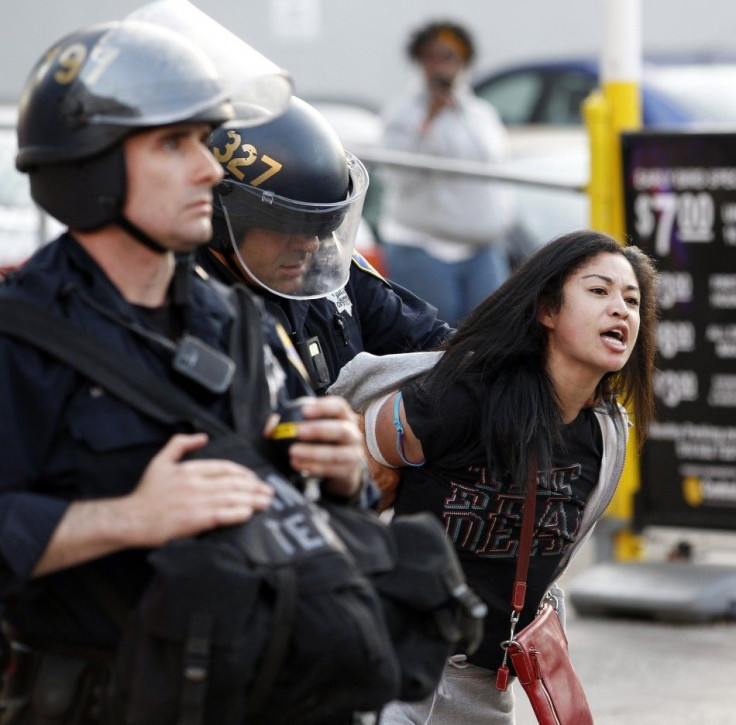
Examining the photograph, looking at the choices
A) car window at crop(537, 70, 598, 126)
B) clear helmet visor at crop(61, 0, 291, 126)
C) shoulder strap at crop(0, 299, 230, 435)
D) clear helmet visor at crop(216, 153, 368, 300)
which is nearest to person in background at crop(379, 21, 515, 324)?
car window at crop(537, 70, 598, 126)

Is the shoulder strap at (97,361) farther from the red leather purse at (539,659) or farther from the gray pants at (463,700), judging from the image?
the gray pants at (463,700)

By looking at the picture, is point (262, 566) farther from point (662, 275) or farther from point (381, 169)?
point (381, 169)

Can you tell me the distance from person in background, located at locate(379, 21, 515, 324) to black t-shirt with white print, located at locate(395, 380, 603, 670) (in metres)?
5.03

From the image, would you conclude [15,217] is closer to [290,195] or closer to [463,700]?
[290,195]

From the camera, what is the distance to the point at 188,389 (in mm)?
2385

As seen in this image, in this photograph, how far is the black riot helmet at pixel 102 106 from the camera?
2.33 metres

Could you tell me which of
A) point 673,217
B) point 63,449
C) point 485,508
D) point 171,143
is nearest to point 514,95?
point 673,217

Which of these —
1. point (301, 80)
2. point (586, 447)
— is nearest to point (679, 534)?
point (586, 447)

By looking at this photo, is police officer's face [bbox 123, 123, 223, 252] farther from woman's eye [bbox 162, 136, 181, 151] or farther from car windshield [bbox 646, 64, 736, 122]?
car windshield [bbox 646, 64, 736, 122]

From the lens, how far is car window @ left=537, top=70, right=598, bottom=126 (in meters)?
12.9

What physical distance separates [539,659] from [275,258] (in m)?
0.99

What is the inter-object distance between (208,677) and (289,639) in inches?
4.8

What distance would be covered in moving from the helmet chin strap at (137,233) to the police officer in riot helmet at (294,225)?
36.0 inches

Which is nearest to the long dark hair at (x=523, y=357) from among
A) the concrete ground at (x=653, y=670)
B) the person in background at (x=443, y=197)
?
the concrete ground at (x=653, y=670)
